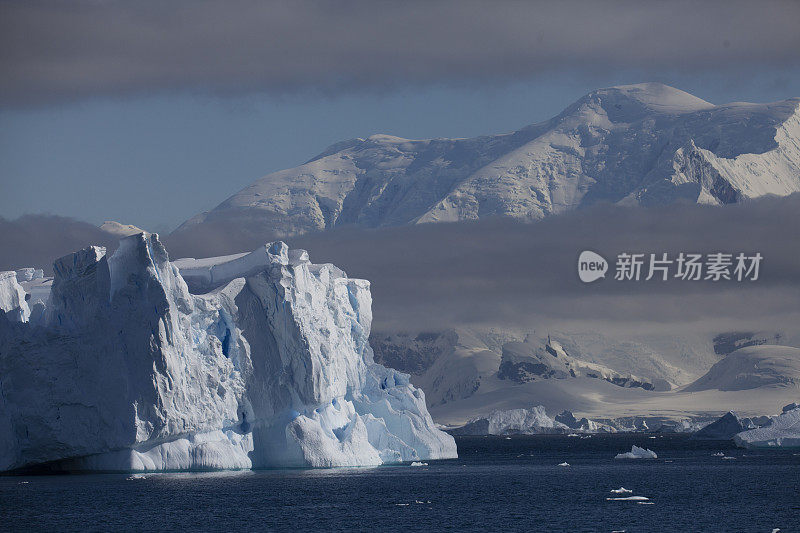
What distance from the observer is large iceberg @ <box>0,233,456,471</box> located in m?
81.1

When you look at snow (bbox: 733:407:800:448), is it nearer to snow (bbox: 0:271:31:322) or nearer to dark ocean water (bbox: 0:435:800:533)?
dark ocean water (bbox: 0:435:800:533)

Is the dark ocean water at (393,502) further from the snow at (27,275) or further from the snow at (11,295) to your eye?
the snow at (27,275)

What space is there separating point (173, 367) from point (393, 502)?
1750cm

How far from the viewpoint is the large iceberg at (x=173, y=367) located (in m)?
81.1

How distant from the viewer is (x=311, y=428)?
91312 mm

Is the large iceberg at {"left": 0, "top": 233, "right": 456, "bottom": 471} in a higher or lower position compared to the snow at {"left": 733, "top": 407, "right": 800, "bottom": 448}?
higher

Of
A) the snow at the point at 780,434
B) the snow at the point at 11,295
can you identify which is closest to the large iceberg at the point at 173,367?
the snow at the point at 11,295

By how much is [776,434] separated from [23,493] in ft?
348

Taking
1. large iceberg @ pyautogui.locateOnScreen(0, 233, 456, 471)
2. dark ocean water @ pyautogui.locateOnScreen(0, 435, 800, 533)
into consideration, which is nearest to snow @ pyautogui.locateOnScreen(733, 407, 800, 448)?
dark ocean water @ pyautogui.locateOnScreen(0, 435, 800, 533)

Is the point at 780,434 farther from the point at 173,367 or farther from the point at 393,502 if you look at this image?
the point at 173,367

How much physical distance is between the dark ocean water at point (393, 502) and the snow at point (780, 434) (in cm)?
4854

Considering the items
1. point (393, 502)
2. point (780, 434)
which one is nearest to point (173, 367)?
point (393, 502)

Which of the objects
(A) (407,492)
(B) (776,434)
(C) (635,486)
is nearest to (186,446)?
(A) (407,492)

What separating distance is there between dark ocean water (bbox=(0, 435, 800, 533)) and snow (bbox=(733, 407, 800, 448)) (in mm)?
48545
